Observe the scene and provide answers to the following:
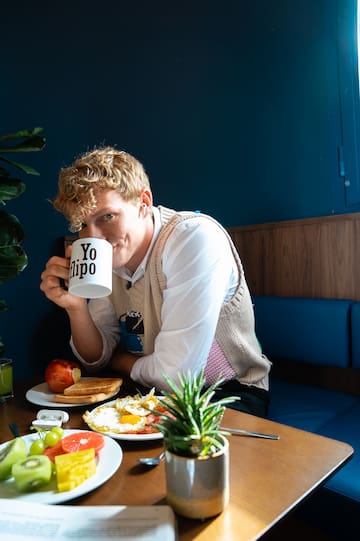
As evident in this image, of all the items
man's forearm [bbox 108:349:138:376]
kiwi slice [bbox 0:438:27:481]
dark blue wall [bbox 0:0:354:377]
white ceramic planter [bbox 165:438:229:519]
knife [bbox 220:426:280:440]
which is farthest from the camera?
dark blue wall [bbox 0:0:354:377]

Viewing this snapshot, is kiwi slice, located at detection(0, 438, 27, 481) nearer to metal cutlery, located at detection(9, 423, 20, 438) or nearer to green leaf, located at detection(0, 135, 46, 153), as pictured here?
metal cutlery, located at detection(9, 423, 20, 438)

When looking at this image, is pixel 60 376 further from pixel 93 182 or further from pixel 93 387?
pixel 93 182

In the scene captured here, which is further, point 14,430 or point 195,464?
point 14,430

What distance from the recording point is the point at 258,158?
2312 mm

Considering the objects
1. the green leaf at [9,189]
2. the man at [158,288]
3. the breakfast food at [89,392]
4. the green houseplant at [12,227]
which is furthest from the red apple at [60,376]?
the green leaf at [9,189]

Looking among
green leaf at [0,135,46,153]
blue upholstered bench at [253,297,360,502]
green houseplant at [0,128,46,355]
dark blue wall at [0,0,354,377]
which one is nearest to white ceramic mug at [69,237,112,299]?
green houseplant at [0,128,46,355]

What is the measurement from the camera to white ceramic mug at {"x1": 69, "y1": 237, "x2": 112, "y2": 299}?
0.94 metres

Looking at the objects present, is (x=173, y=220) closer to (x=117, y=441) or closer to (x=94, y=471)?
(x=117, y=441)

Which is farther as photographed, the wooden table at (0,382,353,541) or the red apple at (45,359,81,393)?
the red apple at (45,359,81,393)

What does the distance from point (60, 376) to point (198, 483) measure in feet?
2.12

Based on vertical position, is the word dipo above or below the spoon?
above

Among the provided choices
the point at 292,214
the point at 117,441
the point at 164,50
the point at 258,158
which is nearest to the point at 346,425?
the point at 117,441

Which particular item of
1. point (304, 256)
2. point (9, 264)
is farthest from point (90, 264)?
point (304, 256)

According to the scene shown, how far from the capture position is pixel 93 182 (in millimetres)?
1157
